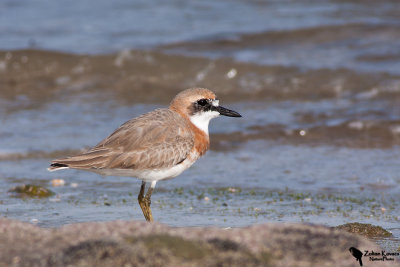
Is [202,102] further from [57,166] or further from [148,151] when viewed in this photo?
[57,166]

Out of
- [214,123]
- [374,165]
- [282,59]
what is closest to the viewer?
[374,165]

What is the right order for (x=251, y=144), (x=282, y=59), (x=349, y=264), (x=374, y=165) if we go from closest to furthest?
(x=349, y=264)
(x=374, y=165)
(x=251, y=144)
(x=282, y=59)

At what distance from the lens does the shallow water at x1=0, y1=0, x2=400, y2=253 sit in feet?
23.2

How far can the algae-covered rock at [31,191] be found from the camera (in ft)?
23.7

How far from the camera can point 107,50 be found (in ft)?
46.0

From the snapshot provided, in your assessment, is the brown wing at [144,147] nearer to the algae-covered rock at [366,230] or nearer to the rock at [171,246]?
the algae-covered rock at [366,230]

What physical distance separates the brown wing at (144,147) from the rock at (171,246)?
198 centimetres

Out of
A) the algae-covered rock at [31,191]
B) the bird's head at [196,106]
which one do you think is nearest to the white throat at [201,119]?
the bird's head at [196,106]

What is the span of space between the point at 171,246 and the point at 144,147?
2558 millimetres

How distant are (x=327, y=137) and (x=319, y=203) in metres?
2.82

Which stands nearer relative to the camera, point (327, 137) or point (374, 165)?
point (374, 165)

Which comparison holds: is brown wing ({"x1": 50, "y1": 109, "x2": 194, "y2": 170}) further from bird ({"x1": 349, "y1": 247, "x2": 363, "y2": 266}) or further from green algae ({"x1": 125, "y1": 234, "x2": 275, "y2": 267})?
bird ({"x1": 349, "y1": 247, "x2": 363, "y2": 266})

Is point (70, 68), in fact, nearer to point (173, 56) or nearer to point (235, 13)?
point (173, 56)

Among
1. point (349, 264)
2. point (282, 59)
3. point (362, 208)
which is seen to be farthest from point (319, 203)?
point (282, 59)
